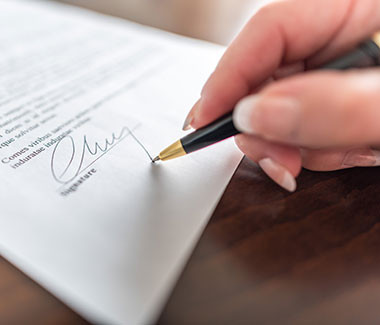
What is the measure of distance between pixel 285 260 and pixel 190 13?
64cm

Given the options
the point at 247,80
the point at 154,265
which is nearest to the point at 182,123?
the point at 247,80

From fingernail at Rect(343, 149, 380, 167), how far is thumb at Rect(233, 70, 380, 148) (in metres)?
0.10

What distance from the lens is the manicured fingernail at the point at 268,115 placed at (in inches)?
9.3

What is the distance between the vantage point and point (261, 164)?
32cm

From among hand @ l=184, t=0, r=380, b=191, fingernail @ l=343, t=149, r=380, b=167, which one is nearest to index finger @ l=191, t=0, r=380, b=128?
hand @ l=184, t=0, r=380, b=191

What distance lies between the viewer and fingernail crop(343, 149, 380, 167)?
0.34 meters

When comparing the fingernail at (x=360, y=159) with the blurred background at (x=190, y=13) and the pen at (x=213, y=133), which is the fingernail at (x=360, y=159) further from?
the blurred background at (x=190, y=13)

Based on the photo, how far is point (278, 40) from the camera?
0.33 m

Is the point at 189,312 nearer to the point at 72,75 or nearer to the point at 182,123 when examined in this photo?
the point at 182,123

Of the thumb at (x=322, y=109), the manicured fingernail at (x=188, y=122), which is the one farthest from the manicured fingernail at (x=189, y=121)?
the thumb at (x=322, y=109)

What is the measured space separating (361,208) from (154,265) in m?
0.20
